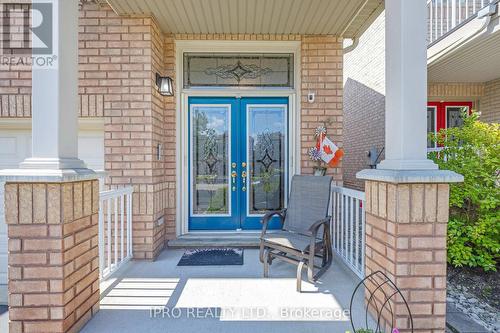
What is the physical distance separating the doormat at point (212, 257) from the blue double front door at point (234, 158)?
18.4 inches

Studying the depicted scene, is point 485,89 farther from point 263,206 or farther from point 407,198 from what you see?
point 407,198

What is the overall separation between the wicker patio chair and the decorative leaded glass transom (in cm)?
152

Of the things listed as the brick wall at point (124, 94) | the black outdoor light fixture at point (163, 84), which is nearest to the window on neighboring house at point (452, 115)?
the black outdoor light fixture at point (163, 84)

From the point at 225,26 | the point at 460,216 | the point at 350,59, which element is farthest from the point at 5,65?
the point at 350,59

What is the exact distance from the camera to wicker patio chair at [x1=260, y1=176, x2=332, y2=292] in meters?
2.71

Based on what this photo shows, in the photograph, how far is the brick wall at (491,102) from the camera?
5.57 meters

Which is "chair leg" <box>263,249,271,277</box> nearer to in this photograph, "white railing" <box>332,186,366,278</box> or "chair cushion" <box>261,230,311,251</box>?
"chair cushion" <box>261,230,311,251</box>

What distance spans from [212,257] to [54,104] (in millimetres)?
2255

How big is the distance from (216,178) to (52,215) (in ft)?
7.86

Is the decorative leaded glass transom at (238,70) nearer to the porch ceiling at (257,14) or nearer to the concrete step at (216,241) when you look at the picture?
the porch ceiling at (257,14)

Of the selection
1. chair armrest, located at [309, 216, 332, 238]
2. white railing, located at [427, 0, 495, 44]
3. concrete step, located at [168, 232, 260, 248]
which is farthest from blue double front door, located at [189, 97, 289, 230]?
white railing, located at [427, 0, 495, 44]

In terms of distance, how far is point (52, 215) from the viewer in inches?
71.1

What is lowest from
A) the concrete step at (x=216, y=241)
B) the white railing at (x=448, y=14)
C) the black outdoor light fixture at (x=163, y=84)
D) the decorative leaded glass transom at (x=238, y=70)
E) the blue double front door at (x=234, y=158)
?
the concrete step at (x=216, y=241)

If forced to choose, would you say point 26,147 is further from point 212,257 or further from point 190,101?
point 212,257
